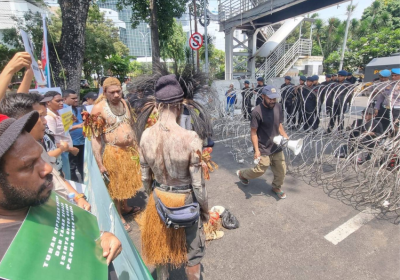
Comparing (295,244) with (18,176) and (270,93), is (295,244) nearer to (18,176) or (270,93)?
(270,93)

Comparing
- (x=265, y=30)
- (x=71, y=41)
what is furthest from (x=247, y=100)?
(x=265, y=30)

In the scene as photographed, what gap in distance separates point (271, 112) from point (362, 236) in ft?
6.74

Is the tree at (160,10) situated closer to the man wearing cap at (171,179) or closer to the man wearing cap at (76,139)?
the man wearing cap at (76,139)

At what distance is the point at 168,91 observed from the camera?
68.4 inches

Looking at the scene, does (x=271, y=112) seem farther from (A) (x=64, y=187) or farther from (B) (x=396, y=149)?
(A) (x=64, y=187)

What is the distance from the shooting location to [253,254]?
2670mm

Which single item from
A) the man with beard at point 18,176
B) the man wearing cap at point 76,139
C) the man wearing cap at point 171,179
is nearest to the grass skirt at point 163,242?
the man wearing cap at point 171,179

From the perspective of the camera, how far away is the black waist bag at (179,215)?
1769 millimetres

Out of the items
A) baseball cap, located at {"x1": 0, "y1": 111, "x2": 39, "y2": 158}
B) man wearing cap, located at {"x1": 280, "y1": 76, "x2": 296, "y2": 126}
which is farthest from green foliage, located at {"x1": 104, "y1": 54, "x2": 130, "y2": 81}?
baseball cap, located at {"x1": 0, "y1": 111, "x2": 39, "y2": 158}

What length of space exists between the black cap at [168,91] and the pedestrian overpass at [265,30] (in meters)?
12.3

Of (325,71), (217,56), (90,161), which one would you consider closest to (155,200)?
(90,161)

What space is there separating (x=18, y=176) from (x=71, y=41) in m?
6.40

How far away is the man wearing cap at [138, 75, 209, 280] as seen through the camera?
1740 mm

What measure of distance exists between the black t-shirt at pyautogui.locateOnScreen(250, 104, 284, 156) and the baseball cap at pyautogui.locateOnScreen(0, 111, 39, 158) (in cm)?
311
